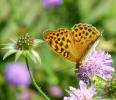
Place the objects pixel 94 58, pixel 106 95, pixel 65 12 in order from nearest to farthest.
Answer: pixel 106 95, pixel 94 58, pixel 65 12

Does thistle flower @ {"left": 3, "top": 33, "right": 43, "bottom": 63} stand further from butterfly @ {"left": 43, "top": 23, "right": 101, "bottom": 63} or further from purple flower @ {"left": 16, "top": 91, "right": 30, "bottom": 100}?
purple flower @ {"left": 16, "top": 91, "right": 30, "bottom": 100}

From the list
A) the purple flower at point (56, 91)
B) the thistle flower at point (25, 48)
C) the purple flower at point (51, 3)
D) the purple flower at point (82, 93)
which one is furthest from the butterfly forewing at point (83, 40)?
A: the purple flower at point (51, 3)

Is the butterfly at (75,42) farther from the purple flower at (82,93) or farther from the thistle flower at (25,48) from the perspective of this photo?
the thistle flower at (25,48)

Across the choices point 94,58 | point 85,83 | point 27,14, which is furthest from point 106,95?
point 27,14

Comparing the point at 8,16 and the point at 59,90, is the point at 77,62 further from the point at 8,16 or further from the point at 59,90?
the point at 8,16

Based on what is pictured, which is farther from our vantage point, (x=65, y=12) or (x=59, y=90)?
(x=65, y=12)

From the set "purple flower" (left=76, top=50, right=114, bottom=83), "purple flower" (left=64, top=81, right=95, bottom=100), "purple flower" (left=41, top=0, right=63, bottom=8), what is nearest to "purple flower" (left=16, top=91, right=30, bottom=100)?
"purple flower" (left=41, top=0, right=63, bottom=8)
